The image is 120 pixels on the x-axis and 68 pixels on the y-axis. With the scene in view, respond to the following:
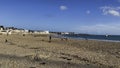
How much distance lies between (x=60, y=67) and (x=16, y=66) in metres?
2.78

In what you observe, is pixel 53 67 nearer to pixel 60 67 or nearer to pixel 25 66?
pixel 60 67

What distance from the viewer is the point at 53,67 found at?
58.5ft

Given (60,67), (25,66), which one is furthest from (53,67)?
(25,66)

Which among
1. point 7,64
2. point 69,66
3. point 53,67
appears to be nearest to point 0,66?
point 7,64

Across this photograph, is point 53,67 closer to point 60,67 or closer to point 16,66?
point 60,67

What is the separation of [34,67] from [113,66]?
5889mm

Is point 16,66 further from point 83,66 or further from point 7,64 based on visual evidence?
point 83,66

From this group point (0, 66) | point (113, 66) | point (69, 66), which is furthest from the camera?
point (113, 66)

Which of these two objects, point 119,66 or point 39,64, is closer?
point 39,64

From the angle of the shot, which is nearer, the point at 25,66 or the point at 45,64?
the point at 25,66

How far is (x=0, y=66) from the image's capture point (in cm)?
1728

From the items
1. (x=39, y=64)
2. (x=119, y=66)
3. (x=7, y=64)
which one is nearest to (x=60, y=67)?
(x=39, y=64)

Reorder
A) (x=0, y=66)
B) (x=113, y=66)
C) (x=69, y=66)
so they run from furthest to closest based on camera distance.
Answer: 1. (x=113, y=66)
2. (x=69, y=66)
3. (x=0, y=66)

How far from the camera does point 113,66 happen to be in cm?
1998
